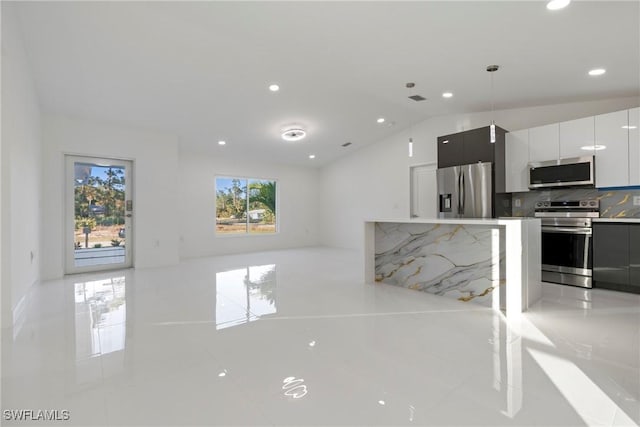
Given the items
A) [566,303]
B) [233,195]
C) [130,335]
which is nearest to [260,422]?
[130,335]

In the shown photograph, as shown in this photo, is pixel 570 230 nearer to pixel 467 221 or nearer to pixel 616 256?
pixel 616 256

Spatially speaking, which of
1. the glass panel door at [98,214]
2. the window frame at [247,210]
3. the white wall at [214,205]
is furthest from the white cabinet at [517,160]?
the glass panel door at [98,214]

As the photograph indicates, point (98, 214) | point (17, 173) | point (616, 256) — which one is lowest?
point (616, 256)

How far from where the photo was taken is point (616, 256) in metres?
3.96

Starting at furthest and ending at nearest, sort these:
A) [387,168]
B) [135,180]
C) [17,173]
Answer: [387,168]
[135,180]
[17,173]

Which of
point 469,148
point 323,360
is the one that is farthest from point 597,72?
point 323,360

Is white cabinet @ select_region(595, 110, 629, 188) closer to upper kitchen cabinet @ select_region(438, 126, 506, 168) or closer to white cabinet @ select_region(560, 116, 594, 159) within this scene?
white cabinet @ select_region(560, 116, 594, 159)

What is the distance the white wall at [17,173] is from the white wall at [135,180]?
23.8 inches

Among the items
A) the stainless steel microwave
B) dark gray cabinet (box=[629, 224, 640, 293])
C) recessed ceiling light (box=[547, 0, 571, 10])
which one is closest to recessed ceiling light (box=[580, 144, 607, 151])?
the stainless steel microwave

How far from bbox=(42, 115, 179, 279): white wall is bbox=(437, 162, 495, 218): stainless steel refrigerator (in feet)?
17.0

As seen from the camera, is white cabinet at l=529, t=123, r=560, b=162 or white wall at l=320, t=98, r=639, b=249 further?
white wall at l=320, t=98, r=639, b=249

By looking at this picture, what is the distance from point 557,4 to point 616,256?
10.7ft

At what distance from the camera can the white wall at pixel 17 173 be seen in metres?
2.76

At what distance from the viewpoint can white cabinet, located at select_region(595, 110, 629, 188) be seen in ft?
12.7
